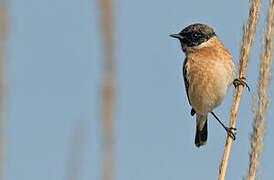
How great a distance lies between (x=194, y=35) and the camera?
4.11m

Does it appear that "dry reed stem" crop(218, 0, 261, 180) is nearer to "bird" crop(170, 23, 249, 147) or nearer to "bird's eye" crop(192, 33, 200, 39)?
"bird" crop(170, 23, 249, 147)

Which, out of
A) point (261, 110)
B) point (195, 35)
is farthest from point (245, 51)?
point (195, 35)

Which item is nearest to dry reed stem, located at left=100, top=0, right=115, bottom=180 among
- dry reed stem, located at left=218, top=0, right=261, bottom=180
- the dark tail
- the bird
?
dry reed stem, located at left=218, top=0, right=261, bottom=180

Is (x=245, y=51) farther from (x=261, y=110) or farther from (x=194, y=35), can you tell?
(x=194, y=35)

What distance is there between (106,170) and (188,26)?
90.5 inches

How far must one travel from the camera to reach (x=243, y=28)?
220cm

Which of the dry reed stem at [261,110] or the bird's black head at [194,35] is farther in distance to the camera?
the bird's black head at [194,35]

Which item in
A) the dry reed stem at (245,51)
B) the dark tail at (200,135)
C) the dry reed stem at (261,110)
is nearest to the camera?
the dry reed stem at (261,110)

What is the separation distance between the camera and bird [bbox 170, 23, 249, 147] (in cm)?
373

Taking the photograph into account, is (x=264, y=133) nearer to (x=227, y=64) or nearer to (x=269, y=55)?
(x=269, y=55)

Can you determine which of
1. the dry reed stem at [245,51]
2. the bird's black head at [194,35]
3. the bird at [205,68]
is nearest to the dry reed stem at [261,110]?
the dry reed stem at [245,51]

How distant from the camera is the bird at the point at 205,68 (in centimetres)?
373

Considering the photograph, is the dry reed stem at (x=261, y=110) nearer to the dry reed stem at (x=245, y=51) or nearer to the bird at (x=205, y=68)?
the dry reed stem at (x=245, y=51)

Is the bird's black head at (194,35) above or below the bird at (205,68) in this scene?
above
